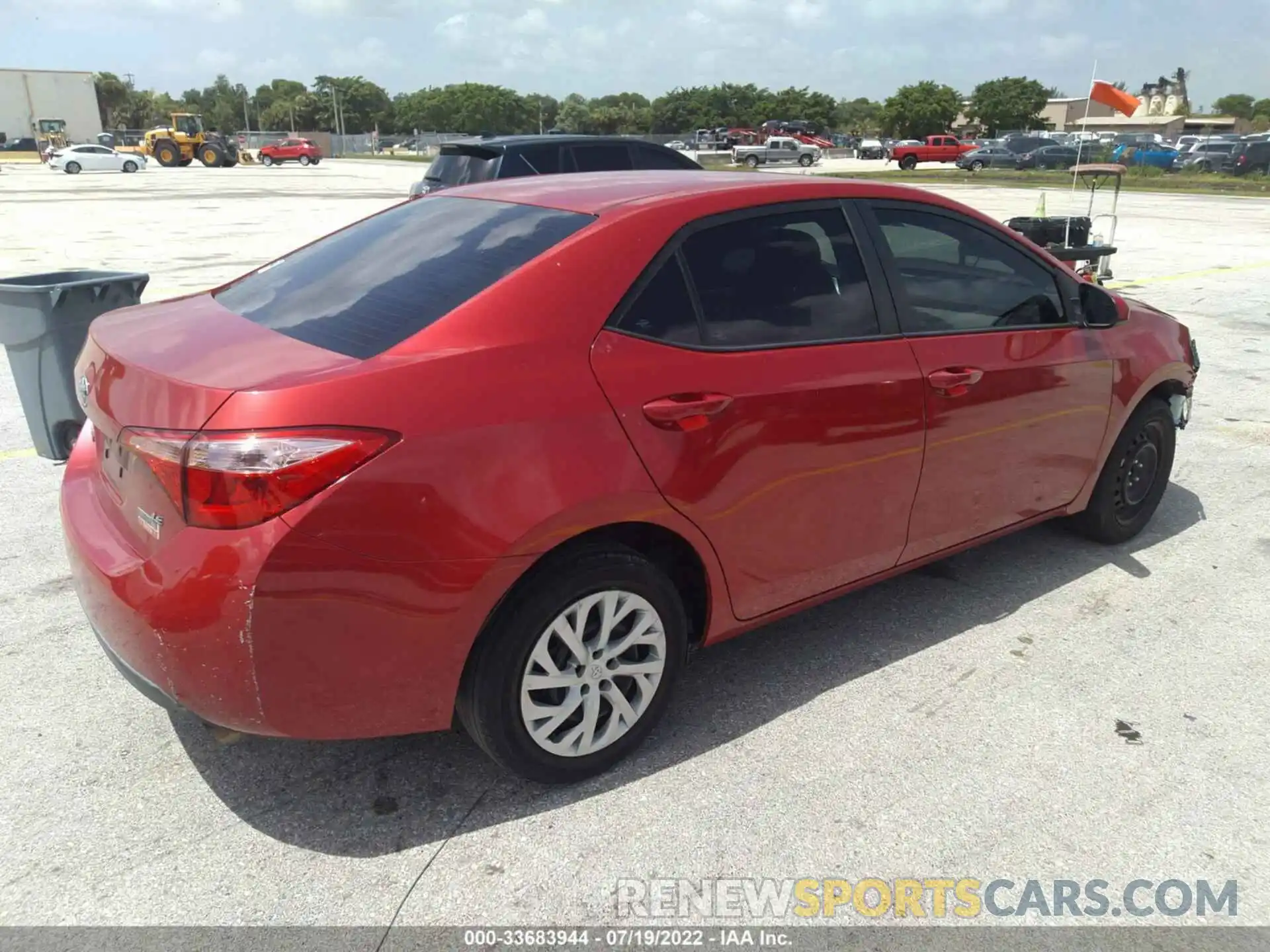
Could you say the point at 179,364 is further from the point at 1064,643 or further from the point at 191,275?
the point at 191,275

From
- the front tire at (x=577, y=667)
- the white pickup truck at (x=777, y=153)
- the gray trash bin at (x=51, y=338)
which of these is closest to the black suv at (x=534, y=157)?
the gray trash bin at (x=51, y=338)

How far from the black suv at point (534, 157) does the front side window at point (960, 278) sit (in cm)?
623

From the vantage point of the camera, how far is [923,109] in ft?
257

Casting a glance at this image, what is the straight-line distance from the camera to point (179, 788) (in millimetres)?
2748

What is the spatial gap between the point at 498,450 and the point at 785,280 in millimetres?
1234

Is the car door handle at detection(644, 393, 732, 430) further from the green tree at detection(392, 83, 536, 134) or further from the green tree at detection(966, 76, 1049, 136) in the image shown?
the green tree at detection(392, 83, 536, 134)

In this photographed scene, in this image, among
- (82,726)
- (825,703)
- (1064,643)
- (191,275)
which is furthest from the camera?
(191,275)

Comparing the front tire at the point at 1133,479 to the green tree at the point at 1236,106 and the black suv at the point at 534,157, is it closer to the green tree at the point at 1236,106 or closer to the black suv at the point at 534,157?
the black suv at the point at 534,157

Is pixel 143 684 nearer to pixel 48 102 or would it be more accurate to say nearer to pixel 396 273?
pixel 396 273

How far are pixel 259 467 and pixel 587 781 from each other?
4.43 feet

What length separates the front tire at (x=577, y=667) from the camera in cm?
252

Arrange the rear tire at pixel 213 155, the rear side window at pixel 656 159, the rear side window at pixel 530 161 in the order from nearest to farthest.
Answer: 1. the rear side window at pixel 530 161
2. the rear side window at pixel 656 159
3. the rear tire at pixel 213 155

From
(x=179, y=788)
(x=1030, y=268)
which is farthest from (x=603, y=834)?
(x=1030, y=268)

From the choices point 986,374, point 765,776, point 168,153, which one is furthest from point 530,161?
point 168,153
